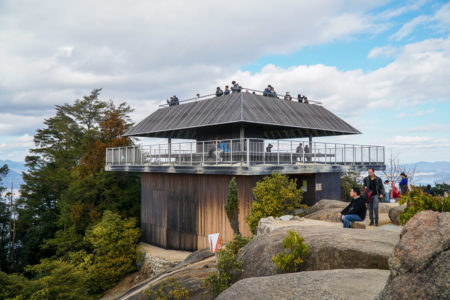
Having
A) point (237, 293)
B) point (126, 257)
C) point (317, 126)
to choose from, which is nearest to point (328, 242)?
point (237, 293)

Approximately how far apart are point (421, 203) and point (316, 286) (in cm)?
270

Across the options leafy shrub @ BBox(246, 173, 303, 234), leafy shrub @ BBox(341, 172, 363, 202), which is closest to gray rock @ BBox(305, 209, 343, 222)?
leafy shrub @ BBox(246, 173, 303, 234)

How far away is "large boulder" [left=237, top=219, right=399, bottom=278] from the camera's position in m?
6.76

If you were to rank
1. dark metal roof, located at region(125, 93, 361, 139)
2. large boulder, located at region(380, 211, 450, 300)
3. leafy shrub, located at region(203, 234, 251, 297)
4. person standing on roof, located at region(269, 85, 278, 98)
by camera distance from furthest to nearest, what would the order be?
person standing on roof, located at region(269, 85, 278, 98)
dark metal roof, located at region(125, 93, 361, 139)
leafy shrub, located at region(203, 234, 251, 297)
large boulder, located at region(380, 211, 450, 300)

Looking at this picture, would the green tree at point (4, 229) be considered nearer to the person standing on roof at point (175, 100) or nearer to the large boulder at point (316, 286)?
the person standing on roof at point (175, 100)

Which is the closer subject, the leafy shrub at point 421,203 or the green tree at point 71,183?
the leafy shrub at point 421,203

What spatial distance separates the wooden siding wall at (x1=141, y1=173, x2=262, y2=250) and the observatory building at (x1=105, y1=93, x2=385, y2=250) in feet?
0.19

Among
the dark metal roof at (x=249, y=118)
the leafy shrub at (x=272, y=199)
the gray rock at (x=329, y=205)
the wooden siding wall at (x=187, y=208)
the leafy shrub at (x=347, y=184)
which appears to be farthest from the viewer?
the leafy shrub at (x=347, y=184)

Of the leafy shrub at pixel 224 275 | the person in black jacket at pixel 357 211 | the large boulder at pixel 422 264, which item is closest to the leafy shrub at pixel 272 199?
the person in black jacket at pixel 357 211

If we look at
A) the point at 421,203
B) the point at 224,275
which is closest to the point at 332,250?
the point at 421,203

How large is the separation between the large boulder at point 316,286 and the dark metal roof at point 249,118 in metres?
12.2

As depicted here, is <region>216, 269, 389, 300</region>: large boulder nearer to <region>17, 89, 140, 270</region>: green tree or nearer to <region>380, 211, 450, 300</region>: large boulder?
<region>380, 211, 450, 300</region>: large boulder

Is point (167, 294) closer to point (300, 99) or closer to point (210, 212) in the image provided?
point (210, 212)

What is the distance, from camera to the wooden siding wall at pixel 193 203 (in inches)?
726
